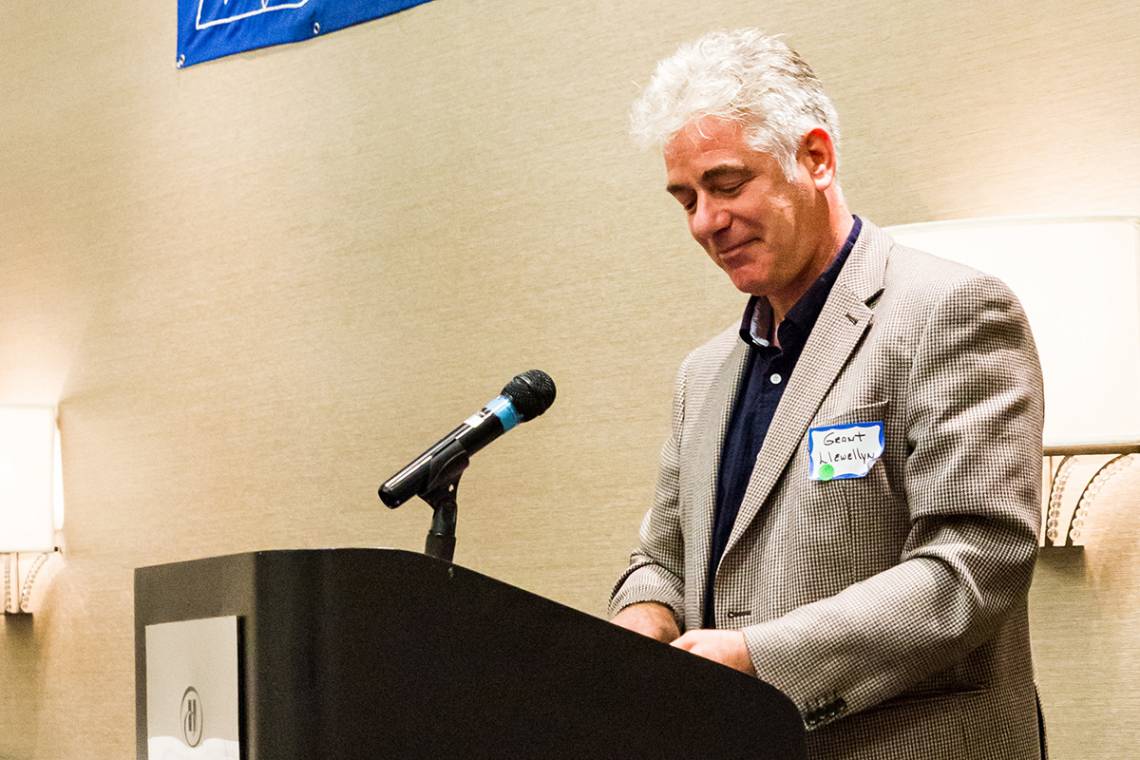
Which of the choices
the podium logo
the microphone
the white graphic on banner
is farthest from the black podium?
the white graphic on banner

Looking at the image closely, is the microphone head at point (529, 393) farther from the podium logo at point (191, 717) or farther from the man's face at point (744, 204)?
the podium logo at point (191, 717)

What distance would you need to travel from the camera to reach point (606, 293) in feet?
9.84

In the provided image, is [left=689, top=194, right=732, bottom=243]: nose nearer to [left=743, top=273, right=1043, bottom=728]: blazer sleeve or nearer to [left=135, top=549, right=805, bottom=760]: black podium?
[left=743, top=273, right=1043, bottom=728]: blazer sleeve

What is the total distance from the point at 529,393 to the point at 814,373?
1.20 ft

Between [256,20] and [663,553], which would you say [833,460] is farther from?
[256,20]

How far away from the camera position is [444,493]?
4.96ft

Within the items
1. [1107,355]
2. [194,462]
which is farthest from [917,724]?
[194,462]

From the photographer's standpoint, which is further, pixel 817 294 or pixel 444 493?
pixel 817 294

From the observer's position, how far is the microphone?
1437 millimetres

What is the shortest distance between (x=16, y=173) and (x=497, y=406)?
337 centimetres

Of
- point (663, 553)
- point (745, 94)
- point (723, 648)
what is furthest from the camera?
point (663, 553)

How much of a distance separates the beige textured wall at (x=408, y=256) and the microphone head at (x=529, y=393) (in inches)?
45.9

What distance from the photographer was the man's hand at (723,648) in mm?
1429

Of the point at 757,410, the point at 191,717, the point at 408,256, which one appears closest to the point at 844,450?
the point at 757,410
